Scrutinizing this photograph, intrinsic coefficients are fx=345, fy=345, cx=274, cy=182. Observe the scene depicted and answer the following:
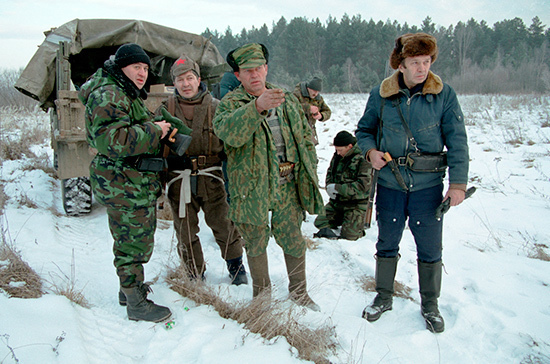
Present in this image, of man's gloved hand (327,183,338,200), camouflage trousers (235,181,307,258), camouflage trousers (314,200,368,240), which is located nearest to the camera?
camouflage trousers (235,181,307,258)

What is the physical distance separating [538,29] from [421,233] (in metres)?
52.5

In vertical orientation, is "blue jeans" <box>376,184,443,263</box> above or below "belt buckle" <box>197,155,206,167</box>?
below

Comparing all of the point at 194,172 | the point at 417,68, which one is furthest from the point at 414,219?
the point at 194,172

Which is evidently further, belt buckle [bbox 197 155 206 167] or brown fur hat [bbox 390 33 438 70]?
belt buckle [bbox 197 155 206 167]

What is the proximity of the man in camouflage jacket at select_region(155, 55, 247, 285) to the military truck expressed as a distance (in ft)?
3.80

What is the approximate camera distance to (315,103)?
5.05 metres

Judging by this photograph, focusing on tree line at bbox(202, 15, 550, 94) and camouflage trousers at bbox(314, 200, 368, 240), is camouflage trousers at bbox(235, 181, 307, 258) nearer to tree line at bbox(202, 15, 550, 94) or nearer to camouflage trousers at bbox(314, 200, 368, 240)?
camouflage trousers at bbox(314, 200, 368, 240)

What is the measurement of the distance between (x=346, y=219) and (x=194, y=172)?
216 centimetres

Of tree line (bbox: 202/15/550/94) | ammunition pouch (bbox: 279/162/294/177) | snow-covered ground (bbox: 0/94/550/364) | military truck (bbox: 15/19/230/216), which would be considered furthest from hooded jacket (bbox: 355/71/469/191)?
tree line (bbox: 202/15/550/94)

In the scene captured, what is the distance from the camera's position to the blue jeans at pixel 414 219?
2484 mm

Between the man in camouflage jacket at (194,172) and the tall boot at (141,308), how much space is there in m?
0.44

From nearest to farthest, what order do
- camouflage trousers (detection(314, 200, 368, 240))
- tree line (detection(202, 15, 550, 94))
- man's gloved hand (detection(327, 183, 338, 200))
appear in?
camouflage trousers (detection(314, 200, 368, 240)), man's gloved hand (detection(327, 183, 338, 200)), tree line (detection(202, 15, 550, 94))

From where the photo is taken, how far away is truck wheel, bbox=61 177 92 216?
4785mm

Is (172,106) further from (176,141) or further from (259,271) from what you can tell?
(259,271)
